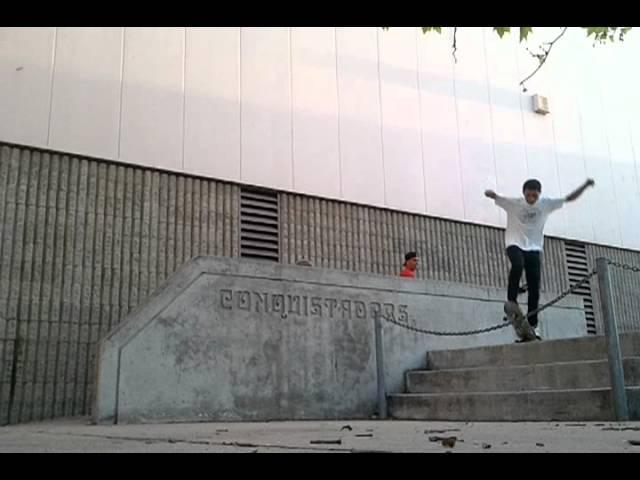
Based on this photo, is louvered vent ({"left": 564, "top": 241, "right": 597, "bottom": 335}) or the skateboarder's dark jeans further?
louvered vent ({"left": 564, "top": 241, "right": 597, "bottom": 335})

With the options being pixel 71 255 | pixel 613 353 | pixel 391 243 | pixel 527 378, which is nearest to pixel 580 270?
pixel 391 243

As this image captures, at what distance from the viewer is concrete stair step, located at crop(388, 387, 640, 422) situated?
5.10 meters

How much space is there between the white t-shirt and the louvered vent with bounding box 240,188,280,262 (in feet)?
11.9

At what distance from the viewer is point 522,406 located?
5637 mm

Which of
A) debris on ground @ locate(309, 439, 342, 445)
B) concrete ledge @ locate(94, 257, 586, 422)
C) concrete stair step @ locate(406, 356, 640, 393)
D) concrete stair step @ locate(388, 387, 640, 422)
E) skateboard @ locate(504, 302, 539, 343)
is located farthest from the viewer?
skateboard @ locate(504, 302, 539, 343)

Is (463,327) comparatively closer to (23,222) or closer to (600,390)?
(600,390)

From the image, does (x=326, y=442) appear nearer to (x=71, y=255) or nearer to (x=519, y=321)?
(x=519, y=321)

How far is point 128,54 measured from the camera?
9.28 m

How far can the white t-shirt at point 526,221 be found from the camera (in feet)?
24.1

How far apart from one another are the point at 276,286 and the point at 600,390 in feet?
11.8

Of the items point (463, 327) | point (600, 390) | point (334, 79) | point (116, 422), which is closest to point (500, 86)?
point (334, 79)

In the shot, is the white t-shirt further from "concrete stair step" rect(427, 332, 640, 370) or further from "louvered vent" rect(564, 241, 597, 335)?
"louvered vent" rect(564, 241, 597, 335)

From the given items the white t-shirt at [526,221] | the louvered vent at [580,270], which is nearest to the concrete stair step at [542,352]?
the white t-shirt at [526,221]

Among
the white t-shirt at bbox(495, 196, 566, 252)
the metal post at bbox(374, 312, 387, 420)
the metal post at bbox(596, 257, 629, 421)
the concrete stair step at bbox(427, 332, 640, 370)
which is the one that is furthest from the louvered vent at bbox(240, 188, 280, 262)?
the metal post at bbox(596, 257, 629, 421)
